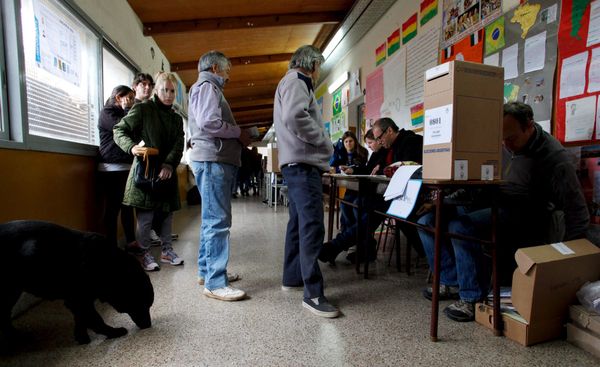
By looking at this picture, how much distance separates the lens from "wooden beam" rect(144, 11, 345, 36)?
13.1ft

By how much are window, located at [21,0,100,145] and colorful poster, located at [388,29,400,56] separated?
2.96 meters

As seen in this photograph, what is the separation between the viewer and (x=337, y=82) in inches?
240

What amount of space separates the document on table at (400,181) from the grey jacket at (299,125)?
331mm

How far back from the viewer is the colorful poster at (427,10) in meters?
3.07

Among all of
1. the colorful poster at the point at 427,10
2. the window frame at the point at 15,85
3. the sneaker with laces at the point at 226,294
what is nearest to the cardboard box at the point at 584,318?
the sneaker with laces at the point at 226,294

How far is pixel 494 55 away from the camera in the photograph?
233 centimetres

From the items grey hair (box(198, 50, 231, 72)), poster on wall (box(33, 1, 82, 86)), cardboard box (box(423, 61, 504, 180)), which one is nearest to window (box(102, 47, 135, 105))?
poster on wall (box(33, 1, 82, 86))

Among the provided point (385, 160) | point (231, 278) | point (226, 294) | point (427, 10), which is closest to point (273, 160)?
point (385, 160)

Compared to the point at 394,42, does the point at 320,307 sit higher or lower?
lower

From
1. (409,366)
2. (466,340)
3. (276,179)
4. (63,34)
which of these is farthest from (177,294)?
(276,179)

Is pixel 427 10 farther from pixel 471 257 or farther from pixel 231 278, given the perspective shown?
pixel 231 278

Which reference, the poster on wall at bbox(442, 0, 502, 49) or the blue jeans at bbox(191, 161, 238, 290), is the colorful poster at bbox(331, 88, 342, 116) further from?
the blue jeans at bbox(191, 161, 238, 290)

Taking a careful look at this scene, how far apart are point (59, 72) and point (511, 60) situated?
296 centimetres

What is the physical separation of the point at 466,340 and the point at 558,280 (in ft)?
1.37
